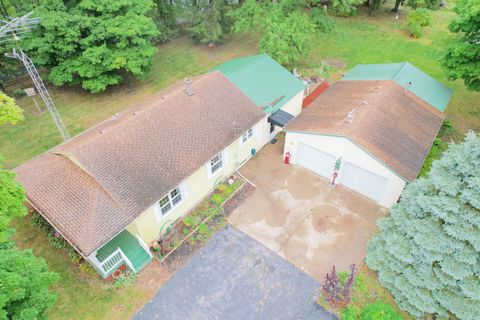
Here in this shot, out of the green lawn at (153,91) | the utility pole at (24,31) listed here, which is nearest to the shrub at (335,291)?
the green lawn at (153,91)

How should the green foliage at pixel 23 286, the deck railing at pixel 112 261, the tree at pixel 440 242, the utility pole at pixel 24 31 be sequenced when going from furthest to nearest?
the utility pole at pixel 24 31 < the deck railing at pixel 112 261 < the tree at pixel 440 242 < the green foliage at pixel 23 286

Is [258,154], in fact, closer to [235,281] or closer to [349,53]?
[235,281]

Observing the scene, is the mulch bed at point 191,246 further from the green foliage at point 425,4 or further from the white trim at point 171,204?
the green foliage at point 425,4

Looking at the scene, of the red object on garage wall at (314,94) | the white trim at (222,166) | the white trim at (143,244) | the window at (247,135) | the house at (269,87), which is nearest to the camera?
the white trim at (143,244)

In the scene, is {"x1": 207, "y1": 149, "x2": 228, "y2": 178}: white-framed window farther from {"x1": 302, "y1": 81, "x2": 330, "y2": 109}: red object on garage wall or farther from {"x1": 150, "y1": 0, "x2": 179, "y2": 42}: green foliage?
{"x1": 150, "y1": 0, "x2": 179, "y2": 42}: green foliage

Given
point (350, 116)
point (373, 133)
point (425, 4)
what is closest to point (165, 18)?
point (350, 116)

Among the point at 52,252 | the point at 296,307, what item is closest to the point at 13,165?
the point at 52,252

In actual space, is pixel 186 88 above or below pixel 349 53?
above

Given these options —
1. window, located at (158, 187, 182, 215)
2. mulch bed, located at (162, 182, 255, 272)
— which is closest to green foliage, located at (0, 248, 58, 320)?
mulch bed, located at (162, 182, 255, 272)
